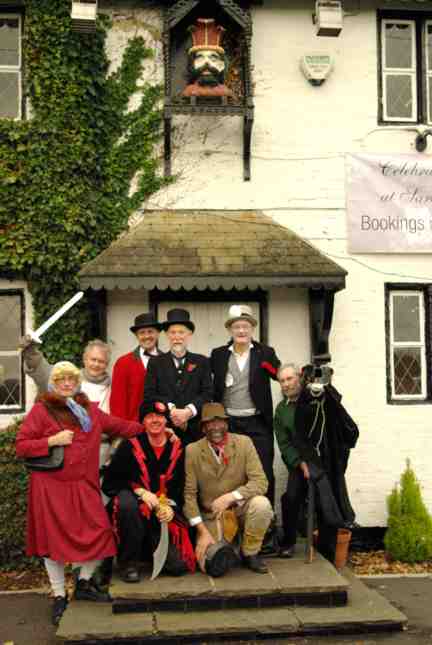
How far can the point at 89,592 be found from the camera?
6500 mm

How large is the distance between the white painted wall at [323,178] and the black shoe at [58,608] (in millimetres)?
3645

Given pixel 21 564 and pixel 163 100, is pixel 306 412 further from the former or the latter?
pixel 163 100

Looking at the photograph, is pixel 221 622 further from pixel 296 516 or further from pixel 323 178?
pixel 323 178

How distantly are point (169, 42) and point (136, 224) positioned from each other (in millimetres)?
1989

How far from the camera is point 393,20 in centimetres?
948

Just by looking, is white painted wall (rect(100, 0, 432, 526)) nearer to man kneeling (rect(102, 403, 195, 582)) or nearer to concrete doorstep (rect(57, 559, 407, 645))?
man kneeling (rect(102, 403, 195, 582))

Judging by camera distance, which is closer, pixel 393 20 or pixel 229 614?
pixel 229 614

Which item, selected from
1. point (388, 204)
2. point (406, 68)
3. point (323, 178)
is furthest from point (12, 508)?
point (406, 68)

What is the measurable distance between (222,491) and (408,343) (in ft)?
11.2

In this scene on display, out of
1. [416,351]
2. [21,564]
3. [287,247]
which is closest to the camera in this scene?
[21,564]

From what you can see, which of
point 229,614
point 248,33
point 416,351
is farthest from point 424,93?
point 229,614

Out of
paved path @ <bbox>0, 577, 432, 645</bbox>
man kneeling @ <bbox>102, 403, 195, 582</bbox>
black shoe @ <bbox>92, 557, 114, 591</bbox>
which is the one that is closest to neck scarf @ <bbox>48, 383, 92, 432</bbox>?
man kneeling @ <bbox>102, 403, 195, 582</bbox>

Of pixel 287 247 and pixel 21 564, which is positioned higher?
pixel 287 247

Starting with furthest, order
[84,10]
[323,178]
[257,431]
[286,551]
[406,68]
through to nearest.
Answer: [406,68] → [323,178] → [84,10] → [257,431] → [286,551]
